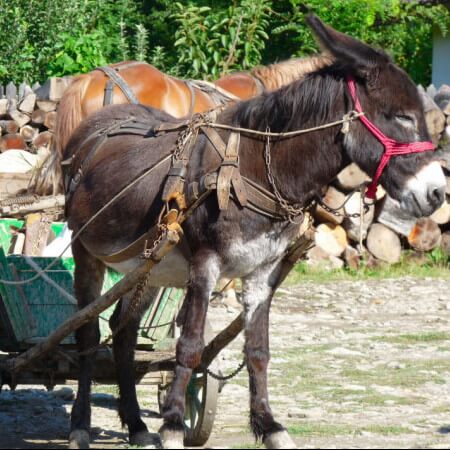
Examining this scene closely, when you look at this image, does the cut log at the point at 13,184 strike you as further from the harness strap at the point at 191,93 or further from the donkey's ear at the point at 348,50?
the donkey's ear at the point at 348,50

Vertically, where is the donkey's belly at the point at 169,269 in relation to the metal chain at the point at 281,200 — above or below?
below

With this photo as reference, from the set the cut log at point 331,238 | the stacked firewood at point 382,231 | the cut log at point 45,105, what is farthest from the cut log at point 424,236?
the cut log at point 45,105

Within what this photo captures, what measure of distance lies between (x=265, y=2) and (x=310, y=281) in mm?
5267

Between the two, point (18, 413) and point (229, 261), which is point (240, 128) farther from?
point (18, 413)

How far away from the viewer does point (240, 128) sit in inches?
206

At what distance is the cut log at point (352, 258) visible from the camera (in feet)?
41.6

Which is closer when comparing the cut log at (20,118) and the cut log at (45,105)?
the cut log at (20,118)

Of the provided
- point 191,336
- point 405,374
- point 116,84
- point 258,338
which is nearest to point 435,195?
point 258,338

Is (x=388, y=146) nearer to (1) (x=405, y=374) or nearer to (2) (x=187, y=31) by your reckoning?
(1) (x=405, y=374)

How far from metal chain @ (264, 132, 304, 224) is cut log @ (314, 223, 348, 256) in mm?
7549

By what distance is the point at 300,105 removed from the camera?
5129mm

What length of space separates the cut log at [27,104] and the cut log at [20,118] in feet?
0.18

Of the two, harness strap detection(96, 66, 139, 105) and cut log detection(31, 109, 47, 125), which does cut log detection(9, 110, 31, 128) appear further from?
harness strap detection(96, 66, 139, 105)

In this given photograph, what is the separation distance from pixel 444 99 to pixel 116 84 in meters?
5.29
